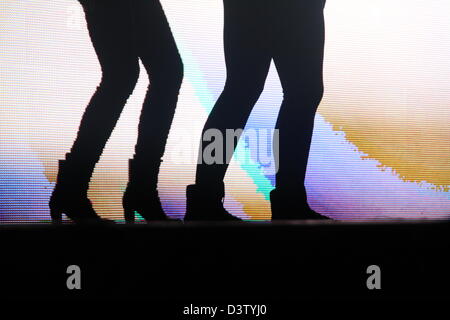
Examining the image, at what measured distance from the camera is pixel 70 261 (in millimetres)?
1880

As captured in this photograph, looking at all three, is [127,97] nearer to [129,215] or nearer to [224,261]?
[129,215]

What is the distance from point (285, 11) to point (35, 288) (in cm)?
171

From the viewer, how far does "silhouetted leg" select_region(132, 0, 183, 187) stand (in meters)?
2.14

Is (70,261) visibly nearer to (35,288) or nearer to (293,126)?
(35,288)

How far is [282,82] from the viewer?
2232 millimetres

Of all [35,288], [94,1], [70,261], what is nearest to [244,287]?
[70,261]

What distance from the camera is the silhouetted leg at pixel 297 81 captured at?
2.21 meters

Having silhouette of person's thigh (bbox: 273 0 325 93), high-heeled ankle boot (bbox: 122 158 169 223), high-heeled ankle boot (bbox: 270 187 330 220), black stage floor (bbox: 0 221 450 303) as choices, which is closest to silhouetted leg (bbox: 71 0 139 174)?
high-heeled ankle boot (bbox: 122 158 169 223)

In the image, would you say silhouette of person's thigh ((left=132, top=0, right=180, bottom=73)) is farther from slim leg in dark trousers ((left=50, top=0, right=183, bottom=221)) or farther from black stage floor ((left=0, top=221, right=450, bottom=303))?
black stage floor ((left=0, top=221, right=450, bottom=303))

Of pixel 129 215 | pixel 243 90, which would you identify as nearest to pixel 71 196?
pixel 129 215

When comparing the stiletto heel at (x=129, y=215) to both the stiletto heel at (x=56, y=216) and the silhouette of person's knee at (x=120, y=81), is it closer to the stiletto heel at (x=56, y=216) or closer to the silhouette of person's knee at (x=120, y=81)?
the stiletto heel at (x=56, y=216)

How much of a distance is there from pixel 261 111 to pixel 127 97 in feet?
2.15

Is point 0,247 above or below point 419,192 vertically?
below

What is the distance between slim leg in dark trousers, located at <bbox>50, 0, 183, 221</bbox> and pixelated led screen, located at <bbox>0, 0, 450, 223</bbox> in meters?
0.04
